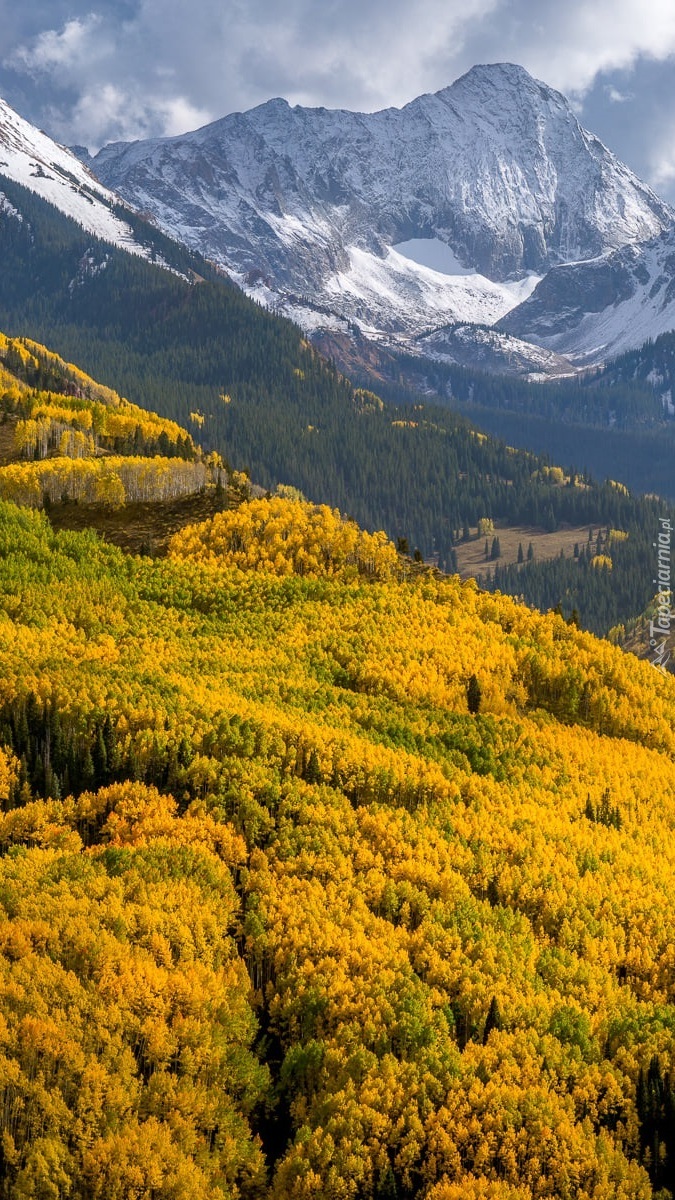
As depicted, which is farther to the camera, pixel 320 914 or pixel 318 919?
pixel 320 914

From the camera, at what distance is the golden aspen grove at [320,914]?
38594 millimetres

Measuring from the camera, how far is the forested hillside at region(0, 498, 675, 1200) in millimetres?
38594

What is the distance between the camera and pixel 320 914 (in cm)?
4872

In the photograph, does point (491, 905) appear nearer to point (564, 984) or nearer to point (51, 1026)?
point (564, 984)

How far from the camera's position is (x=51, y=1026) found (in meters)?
38.6

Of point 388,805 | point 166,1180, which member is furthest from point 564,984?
point 166,1180

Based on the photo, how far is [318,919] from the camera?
48125 mm

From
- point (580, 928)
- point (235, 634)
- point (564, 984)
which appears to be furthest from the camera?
point (235, 634)

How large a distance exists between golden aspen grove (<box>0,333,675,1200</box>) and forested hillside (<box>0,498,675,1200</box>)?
0.53 feet

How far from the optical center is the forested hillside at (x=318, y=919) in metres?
38.6

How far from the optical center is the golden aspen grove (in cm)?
→ 3859

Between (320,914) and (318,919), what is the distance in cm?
60

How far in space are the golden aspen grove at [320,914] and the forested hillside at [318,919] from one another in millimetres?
161

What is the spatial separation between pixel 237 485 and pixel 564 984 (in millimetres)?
90539
